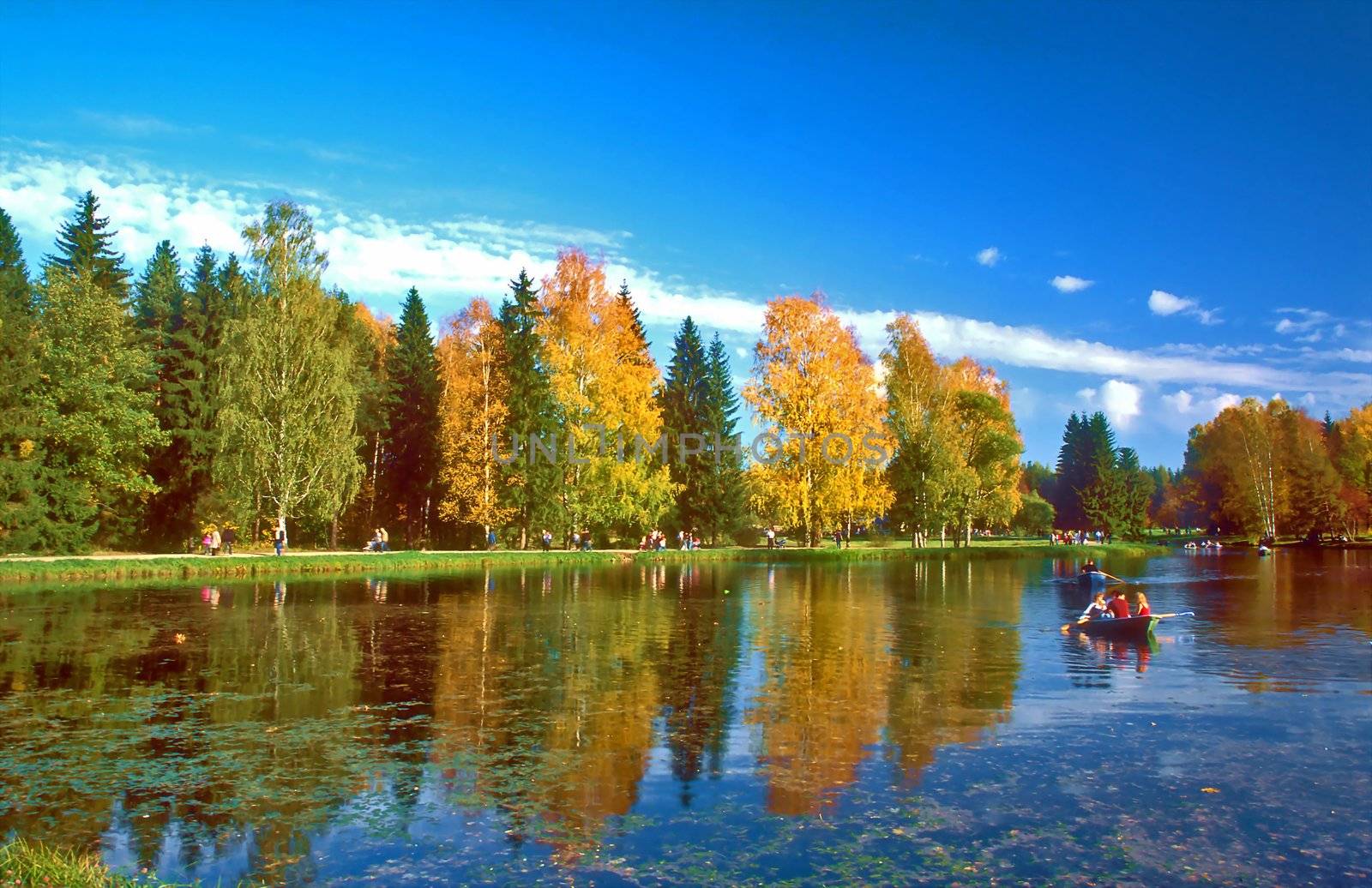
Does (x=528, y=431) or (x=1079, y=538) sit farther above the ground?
(x=528, y=431)

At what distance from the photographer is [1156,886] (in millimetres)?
8852

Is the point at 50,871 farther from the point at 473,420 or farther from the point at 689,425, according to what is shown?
the point at 689,425

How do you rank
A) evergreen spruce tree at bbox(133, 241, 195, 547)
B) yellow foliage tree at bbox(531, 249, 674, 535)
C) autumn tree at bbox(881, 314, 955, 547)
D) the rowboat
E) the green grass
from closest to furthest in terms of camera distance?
the green grass
the rowboat
evergreen spruce tree at bbox(133, 241, 195, 547)
yellow foliage tree at bbox(531, 249, 674, 535)
autumn tree at bbox(881, 314, 955, 547)

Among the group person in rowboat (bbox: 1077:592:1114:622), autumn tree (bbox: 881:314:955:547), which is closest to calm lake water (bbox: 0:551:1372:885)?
person in rowboat (bbox: 1077:592:1114:622)

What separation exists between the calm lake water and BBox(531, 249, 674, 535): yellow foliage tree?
35.0 metres

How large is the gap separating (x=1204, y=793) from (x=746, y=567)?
48.4 m

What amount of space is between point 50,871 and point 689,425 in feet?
248

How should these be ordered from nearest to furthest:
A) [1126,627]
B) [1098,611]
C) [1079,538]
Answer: [1126,627] → [1098,611] → [1079,538]

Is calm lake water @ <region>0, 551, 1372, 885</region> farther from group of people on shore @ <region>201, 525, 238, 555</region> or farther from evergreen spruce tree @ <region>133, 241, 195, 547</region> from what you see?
evergreen spruce tree @ <region>133, 241, 195, 547</region>

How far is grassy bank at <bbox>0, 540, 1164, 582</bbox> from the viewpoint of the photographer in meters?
42.3

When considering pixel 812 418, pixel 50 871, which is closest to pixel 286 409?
pixel 812 418

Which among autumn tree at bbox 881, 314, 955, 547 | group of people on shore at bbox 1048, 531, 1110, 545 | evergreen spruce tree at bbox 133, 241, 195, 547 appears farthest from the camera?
group of people on shore at bbox 1048, 531, 1110, 545

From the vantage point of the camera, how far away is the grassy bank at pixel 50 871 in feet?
24.7

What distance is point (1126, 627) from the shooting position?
2627 centimetres
